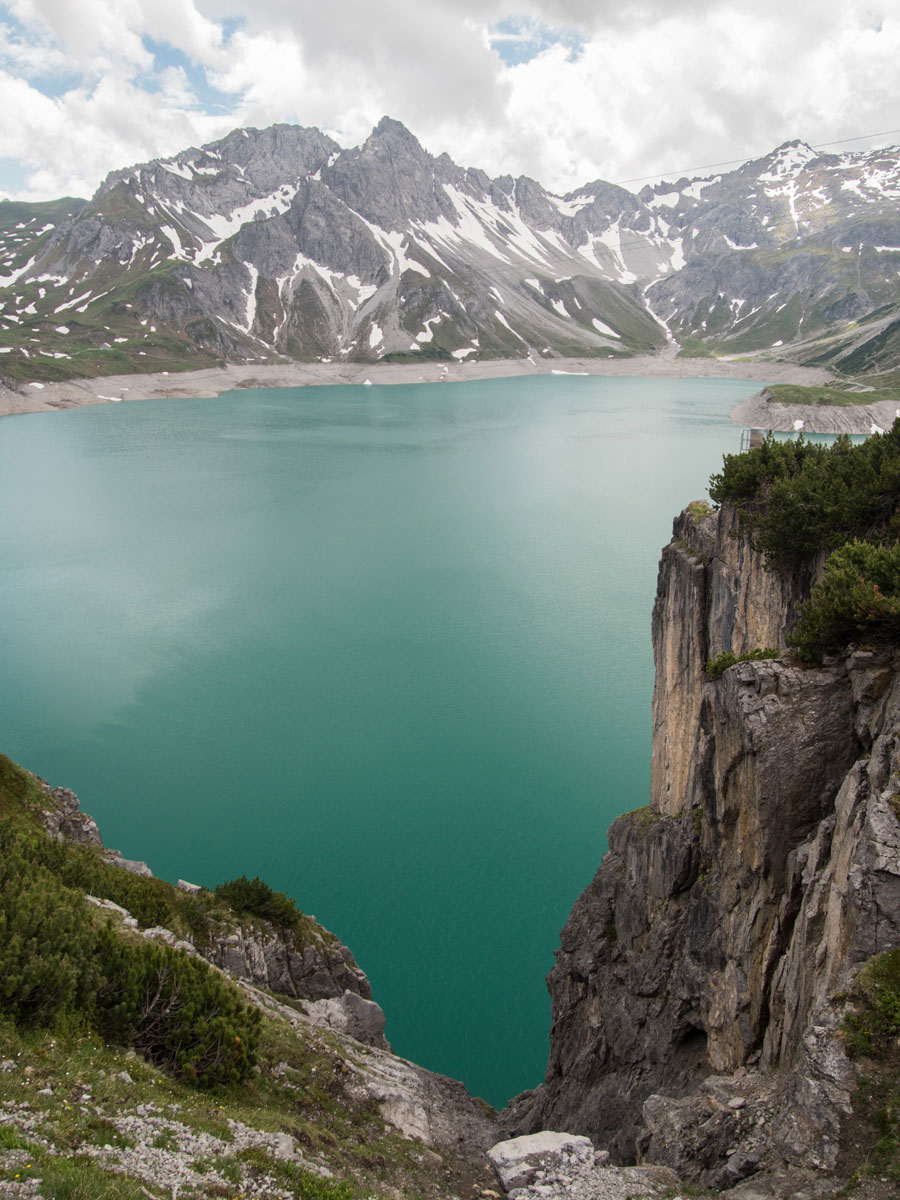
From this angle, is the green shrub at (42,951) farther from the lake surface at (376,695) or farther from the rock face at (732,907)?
the lake surface at (376,695)

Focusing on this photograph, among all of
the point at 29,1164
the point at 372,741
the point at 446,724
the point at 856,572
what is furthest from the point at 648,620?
the point at 29,1164

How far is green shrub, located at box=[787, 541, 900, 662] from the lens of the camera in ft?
38.2

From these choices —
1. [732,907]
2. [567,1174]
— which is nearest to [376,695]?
[732,907]

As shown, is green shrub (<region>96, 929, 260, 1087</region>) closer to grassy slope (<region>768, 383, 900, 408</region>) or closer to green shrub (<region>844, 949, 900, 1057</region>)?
green shrub (<region>844, 949, 900, 1057</region>)

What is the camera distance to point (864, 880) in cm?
925

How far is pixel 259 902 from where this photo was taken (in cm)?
1881

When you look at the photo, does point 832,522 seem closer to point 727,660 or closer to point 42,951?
point 727,660

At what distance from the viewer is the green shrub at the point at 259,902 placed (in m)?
18.6

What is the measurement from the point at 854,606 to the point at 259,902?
16137 millimetres

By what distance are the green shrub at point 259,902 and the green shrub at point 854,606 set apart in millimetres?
14778

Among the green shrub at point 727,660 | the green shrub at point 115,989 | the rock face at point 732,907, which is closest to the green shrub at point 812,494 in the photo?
the rock face at point 732,907

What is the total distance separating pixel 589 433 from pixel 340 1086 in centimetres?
Result: 10672

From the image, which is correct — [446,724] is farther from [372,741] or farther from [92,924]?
[92,924]

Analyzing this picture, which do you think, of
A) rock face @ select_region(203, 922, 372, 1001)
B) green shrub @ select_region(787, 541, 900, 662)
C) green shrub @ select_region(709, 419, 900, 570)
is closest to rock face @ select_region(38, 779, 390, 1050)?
rock face @ select_region(203, 922, 372, 1001)
